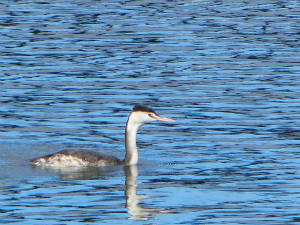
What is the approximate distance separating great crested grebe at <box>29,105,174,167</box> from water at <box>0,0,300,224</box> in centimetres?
31

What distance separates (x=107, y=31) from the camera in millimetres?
34125

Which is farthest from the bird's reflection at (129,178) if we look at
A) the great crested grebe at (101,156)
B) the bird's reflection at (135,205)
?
the great crested grebe at (101,156)

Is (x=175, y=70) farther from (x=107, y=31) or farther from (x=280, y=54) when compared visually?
(x=107, y=31)

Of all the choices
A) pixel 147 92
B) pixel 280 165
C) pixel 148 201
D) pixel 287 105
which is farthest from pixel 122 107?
pixel 148 201

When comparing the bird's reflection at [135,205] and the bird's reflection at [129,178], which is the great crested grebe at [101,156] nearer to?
the bird's reflection at [129,178]

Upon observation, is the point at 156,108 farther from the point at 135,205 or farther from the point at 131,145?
the point at 135,205

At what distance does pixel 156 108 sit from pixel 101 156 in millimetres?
5071

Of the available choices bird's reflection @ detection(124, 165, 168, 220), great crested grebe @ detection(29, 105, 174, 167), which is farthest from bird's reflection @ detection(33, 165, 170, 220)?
great crested grebe @ detection(29, 105, 174, 167)

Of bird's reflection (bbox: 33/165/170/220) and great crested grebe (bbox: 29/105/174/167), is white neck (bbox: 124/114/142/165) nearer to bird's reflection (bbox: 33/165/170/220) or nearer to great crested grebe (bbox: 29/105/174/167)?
great crested grebe (bbox: 29/105/174/167)

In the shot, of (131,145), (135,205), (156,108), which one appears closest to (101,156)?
(131,145)

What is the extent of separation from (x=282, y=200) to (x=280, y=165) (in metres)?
2.46

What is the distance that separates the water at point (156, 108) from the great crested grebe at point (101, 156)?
31cm

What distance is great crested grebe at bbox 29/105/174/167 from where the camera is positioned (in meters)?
17.6

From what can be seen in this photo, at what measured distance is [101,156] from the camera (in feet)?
58.0
